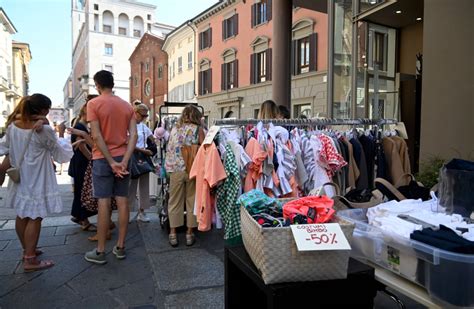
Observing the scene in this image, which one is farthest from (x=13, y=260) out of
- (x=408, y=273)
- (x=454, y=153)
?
(x=454, y=153)

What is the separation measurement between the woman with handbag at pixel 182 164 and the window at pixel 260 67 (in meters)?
17.1

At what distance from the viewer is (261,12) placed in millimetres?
21406

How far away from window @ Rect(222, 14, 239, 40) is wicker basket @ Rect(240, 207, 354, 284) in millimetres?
23889

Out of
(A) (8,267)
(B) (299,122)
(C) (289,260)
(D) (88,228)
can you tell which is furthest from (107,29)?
(C) (289,260)

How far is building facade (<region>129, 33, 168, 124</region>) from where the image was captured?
126ft

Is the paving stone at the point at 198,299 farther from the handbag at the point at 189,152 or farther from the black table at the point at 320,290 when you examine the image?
the handbag at the point at 189,152

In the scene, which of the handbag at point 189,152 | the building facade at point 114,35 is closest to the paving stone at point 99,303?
the handbag at point 189,152

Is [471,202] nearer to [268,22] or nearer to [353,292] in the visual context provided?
[353,292]

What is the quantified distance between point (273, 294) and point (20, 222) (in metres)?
2.98

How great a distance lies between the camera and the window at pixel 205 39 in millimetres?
26906

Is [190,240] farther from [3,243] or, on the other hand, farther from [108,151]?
[3,243]

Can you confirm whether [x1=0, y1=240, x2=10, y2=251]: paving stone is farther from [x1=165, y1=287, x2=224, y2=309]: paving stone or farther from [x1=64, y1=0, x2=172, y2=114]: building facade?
[x1=64, y1=0, x2=172, y2=114]: building facade

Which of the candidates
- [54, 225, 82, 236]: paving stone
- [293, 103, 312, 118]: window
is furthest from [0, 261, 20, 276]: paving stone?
[293, 103, 312, 118]: window

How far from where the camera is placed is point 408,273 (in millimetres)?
1448
